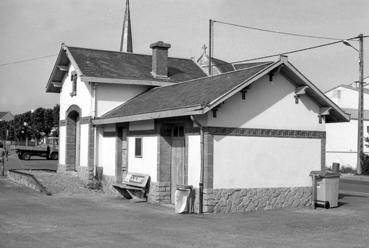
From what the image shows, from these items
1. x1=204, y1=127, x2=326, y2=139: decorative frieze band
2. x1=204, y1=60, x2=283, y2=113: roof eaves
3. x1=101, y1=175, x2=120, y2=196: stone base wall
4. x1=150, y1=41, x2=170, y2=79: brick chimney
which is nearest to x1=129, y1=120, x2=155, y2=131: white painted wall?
x1=101, y1=175, x2=120, y2=196: stone base wall

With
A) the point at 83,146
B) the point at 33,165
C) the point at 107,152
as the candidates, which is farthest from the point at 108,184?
the point at 33,165

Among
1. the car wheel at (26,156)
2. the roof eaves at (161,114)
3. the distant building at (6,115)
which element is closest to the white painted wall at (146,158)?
the roof eaves at (161,114)

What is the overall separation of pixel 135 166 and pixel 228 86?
4.73 meters

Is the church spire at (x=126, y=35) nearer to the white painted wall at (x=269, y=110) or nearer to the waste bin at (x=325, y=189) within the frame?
the white painted wall at (x=269, y=110)

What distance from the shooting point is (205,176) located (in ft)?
47.5

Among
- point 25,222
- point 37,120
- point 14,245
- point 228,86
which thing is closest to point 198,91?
point 228,86

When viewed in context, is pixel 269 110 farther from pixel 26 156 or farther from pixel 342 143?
pixel 26 156

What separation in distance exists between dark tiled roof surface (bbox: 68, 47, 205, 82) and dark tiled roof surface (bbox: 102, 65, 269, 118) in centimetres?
158

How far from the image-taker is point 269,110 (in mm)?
15766

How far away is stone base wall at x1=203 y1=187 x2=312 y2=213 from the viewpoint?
1454 centimetres

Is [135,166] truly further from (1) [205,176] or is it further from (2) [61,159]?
(2) [61,159]

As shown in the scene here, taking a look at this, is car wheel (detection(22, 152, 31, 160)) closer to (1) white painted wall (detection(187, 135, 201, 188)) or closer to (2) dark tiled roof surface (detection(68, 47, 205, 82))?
(2) dark tiled roof surface (detection(68, 47, 205, 82))

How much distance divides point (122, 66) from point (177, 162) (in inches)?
313

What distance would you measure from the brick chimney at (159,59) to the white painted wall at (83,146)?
3.74 m
